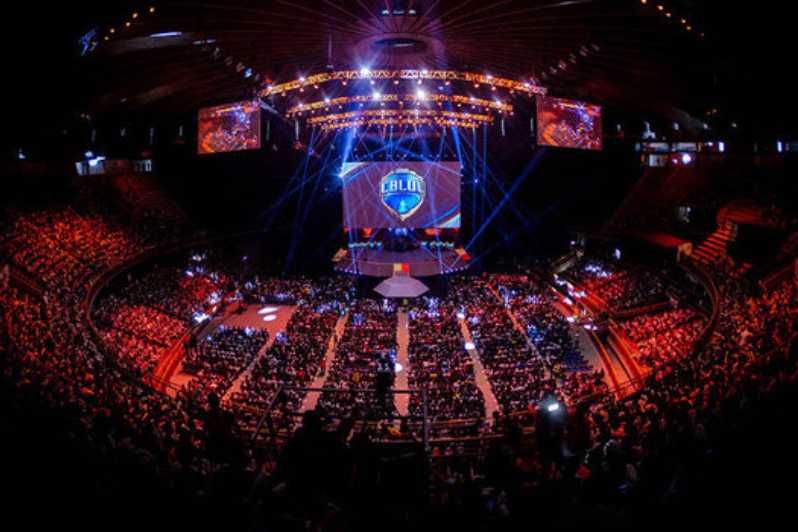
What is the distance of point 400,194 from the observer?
33938 millimetres

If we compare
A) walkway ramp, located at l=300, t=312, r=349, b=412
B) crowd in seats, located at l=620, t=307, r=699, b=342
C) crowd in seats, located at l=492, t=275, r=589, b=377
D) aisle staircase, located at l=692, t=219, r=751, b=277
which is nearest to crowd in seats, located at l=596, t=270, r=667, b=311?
crowd in seats, located at l=620, t=307, r=699, b=342

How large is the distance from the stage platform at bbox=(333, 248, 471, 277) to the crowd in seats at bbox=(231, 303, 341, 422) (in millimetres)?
7582

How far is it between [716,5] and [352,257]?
92.2ft

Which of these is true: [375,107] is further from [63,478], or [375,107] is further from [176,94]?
[63,478]

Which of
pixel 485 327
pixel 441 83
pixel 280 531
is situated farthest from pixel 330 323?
pixel 280 531

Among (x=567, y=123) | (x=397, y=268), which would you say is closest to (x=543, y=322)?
(x=567, y=123)

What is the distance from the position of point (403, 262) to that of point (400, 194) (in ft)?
15.4

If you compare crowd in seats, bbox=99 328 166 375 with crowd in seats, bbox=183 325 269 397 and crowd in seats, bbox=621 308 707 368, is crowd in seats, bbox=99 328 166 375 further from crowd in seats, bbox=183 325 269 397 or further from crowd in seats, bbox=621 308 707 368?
crowd in seats, bbox=621 308 707 368

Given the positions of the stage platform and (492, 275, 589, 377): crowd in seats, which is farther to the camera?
the stage platform

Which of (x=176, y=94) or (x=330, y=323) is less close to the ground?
(x=176, y=94)

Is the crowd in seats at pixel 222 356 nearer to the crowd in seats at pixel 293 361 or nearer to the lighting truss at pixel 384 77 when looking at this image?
the crowd in seats at pixel 293 361

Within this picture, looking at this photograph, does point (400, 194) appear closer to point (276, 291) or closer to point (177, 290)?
point (276, 291)

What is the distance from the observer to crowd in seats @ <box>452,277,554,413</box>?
55.8ft

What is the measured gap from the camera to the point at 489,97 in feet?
83.0
